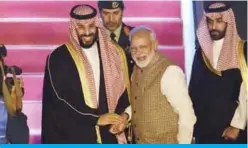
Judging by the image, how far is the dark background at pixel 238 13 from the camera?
3.27 metres

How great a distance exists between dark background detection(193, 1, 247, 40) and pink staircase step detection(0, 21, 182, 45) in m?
0.13

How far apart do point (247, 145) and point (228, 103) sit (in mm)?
250

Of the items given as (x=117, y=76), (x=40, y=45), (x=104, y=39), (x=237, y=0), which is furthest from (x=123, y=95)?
(x=237, y=0)

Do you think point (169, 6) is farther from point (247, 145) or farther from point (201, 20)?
point (247, 145)

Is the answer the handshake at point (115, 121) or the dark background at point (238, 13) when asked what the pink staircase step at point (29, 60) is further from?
the dark background at point (238, 13)

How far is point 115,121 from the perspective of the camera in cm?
326

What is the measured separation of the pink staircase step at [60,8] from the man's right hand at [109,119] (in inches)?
22.8

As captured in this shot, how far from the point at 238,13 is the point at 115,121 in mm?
887

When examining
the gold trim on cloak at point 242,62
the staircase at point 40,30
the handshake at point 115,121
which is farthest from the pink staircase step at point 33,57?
the handshake at point 115,121

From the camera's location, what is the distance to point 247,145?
326 cm

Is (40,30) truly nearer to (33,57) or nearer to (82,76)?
(33,57)

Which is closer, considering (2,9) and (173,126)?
(173,126)

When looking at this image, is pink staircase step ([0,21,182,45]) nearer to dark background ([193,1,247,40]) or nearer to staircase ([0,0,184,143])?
staircase ([0,0,184,143])

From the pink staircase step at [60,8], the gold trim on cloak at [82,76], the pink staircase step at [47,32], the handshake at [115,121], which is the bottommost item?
the handshake at [115,121]
